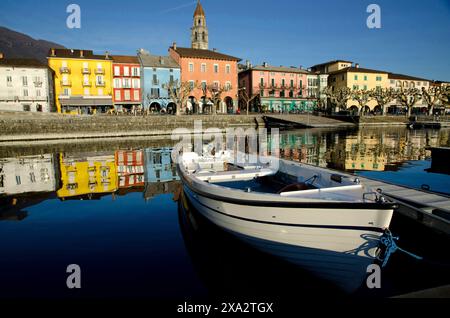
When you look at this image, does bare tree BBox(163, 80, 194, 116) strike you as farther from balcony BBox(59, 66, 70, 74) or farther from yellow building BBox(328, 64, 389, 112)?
yellow building BBox(328, 64, 389, 112)

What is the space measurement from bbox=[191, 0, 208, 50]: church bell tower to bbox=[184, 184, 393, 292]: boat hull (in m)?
105

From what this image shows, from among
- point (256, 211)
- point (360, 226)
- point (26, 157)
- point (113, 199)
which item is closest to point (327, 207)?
point (360, 226)

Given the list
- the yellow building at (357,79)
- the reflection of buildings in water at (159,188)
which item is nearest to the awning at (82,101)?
the reflection of buildings in water at (159,188)

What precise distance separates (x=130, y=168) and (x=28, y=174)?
628cm

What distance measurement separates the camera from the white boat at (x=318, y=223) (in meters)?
6.18

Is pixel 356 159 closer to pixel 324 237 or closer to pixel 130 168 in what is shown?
pixel 130 168

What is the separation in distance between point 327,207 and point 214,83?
6594cm

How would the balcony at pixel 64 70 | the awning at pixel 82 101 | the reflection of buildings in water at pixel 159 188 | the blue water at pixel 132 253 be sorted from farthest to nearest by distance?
the awning at pixel 82 101, the balcony at pixel 64 70, the reflection of buildings in water at pixel 159 188, the blue water at pixel 132 253

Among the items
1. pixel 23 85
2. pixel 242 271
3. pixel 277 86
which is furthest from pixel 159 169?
pixel 277 86

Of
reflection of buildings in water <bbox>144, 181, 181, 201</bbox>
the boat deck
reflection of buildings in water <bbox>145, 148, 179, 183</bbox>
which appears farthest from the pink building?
the boat deck

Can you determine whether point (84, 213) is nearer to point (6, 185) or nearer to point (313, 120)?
point (6, 185)

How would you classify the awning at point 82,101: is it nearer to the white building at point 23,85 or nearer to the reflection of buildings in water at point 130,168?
the white building at point 23,85

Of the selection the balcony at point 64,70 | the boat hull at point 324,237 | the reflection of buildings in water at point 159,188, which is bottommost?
the reflection of buildings in water at point 159,188

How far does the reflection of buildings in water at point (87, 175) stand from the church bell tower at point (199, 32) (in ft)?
280
